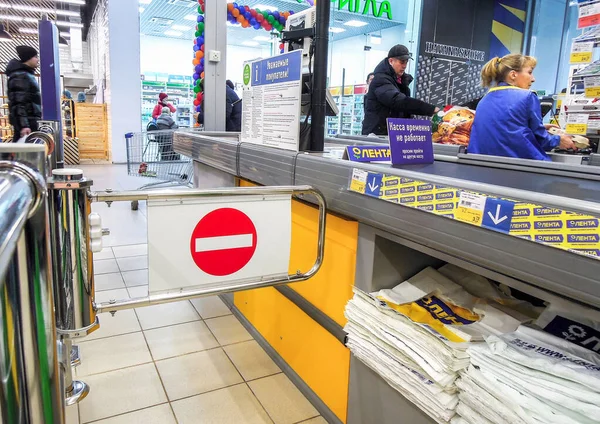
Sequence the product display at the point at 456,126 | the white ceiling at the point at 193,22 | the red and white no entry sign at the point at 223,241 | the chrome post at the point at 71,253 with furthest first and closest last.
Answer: the white ceiling at the point at 193,22
the product display at the point at 456,126
the red and white no entry sign at the point at 223,241
the chrome post at the point at 71,253

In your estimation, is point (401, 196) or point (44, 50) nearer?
point (401, 196)

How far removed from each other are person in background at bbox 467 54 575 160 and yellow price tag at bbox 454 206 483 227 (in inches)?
62.6

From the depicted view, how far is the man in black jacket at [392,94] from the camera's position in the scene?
3721 mm

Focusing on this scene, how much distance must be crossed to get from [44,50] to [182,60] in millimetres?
16006

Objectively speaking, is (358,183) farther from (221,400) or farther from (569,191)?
(221,400)

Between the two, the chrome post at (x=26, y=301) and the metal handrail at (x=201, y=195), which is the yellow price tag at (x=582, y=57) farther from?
the chrome post at (x=26, y=301)

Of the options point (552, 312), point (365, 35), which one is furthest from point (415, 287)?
point (365, 35)

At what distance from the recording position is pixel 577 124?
305 centimetres

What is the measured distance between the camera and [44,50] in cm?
533

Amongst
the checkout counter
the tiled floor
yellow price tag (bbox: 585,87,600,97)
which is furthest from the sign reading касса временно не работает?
yellow price tag (bbox: 585,87,600,97)

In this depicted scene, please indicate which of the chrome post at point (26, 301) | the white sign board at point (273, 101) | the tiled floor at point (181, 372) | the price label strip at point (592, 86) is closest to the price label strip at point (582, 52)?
the price label strip at point (592, 86)

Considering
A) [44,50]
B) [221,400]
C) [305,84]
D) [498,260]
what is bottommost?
[221,400]

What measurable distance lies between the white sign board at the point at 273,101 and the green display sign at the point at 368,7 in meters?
8.07

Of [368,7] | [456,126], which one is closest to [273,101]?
[456,126]
